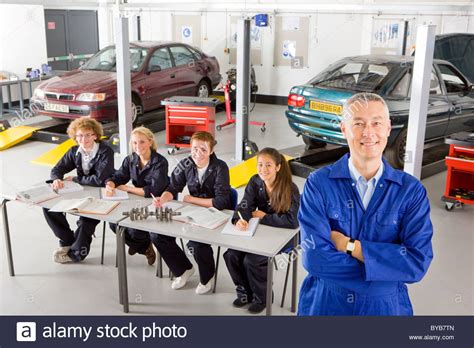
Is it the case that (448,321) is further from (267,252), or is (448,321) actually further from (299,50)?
(299,50)

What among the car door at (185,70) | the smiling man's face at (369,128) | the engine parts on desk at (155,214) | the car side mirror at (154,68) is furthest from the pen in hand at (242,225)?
the car door at (185,70)

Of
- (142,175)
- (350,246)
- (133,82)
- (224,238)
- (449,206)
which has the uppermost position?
(133,82)

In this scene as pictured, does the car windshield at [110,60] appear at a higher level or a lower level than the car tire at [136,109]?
higher

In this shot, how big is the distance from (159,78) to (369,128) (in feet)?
22.8

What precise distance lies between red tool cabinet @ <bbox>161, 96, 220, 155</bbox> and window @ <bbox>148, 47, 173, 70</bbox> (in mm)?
1292

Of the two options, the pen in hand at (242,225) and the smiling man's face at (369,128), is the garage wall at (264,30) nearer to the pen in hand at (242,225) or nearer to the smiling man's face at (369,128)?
the pen in hand at (242,225)

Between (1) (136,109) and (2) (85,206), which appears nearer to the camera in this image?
(2) (85,206)

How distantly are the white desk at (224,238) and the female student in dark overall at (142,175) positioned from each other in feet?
1.83

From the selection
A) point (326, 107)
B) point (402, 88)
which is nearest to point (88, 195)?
point (326, 107)

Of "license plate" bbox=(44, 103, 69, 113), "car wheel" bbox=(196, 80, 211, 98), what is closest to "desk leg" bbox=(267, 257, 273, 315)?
"license plate" bbox=(44, 103, 69, 113)

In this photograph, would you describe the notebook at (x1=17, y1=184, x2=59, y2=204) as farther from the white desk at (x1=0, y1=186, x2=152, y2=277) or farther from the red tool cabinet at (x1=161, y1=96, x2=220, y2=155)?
the red tool cabinet at (x1=161, y1=96, x2=220, y2=155)

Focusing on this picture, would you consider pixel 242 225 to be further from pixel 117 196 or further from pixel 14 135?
pixel 14 135

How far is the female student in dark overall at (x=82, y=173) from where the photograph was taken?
4.22 m

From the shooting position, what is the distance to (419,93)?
16.6 feet
